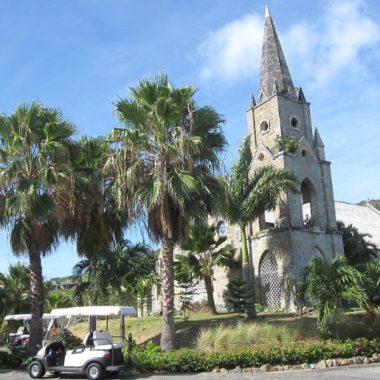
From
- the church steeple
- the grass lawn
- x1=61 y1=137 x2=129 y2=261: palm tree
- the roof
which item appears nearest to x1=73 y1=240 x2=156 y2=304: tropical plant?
x1=61 y1=137 x2=129 y2=261: palm tree

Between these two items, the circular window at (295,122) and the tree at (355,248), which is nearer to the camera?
the circular window at (295,122)

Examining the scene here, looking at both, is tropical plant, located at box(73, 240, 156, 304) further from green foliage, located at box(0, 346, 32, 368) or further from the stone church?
the stone church

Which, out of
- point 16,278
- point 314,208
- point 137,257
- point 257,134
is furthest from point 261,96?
point 16,278

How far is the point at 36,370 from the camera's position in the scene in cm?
1509

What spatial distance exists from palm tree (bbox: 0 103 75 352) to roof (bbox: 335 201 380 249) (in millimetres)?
28217

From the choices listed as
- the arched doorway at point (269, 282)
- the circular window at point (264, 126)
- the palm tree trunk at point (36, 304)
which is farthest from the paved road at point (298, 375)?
the circular window at point (264, 126)

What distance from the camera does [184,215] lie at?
16.7 meters

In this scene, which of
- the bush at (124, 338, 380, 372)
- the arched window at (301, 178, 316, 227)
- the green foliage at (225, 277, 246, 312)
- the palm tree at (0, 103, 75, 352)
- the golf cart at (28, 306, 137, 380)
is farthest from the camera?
the arched window at (301, 178, 316, 227)

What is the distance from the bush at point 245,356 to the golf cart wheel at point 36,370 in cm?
286

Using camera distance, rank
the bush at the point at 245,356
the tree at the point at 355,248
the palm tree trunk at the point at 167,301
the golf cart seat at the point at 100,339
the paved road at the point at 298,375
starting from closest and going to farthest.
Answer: the paved road at the point at 298,375
the golf cart seat at the point at 100,339
the bush at the point at 245,356
the palm tree trunk at the point at 167,301
the tree at the point at 355,248

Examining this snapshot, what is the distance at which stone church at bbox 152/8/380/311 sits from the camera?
27.8 metres

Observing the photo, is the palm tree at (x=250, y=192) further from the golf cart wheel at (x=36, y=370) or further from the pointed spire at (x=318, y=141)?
the golf cart wheel at (x=36, y=370)

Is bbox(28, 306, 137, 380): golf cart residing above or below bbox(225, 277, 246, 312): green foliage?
below

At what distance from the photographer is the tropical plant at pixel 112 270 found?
21.2 m
